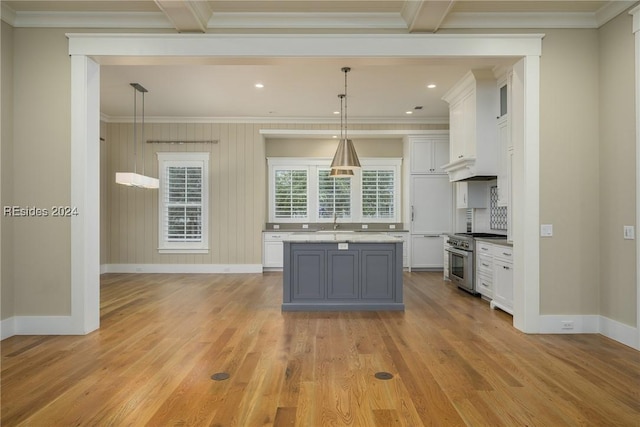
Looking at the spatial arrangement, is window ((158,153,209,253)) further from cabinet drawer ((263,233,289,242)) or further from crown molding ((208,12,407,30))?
crown molding ((208,12,407,30))

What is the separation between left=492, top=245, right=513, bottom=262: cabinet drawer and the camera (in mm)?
4555

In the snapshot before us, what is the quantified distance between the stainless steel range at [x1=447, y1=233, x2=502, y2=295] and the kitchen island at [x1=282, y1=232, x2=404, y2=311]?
1.50 meters

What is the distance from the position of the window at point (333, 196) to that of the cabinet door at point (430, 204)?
4.77 feet

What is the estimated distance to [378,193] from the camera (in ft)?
28.3

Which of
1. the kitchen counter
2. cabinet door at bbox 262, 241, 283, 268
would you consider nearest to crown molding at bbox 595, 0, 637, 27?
the kitchen counter

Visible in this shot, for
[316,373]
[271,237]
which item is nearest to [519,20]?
[316,373]

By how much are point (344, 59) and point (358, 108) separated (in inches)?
133

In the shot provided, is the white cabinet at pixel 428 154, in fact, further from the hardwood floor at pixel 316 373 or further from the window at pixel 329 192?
the hardwood floor at pixel 316 373

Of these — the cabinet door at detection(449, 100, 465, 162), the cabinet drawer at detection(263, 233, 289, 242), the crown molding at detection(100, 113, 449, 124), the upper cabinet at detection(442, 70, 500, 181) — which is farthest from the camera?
the cabinet drawer at detection(263, 233, 289, 242)

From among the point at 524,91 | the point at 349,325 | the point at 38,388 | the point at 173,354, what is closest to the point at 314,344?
the point at 349,325

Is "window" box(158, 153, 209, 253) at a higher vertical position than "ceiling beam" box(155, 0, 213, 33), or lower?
lower

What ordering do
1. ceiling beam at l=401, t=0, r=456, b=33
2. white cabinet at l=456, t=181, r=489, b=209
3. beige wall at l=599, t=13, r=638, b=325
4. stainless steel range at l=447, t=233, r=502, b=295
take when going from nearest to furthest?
1. ceiling beam at l=401, t=0, r=456, b=33
2. beige wall at l=599, t=13, r=638, b=325
3. stainless steel range at l=447, t=233, r=502, b=295
4. white cabinet at l=456, t=181, r=489, b=209

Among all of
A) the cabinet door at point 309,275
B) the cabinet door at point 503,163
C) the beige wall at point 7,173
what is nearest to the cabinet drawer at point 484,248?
the cabinet door at point 503,163

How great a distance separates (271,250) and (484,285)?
4.29 metres
